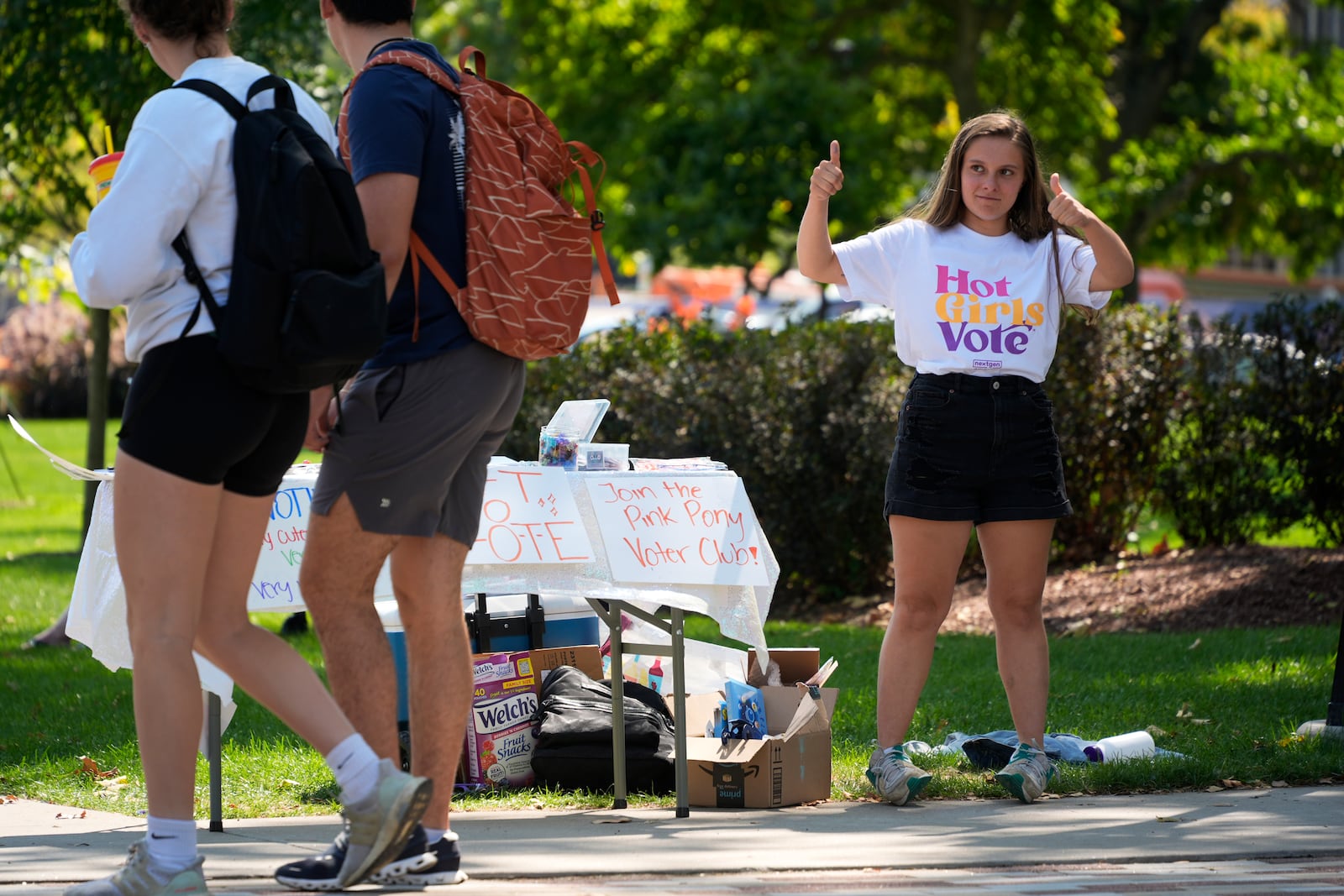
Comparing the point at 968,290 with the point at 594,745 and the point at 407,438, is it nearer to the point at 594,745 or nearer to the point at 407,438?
the point at 594,745

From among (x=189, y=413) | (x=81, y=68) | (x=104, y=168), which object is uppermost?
(x=81, y=68)

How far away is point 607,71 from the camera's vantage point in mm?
19969

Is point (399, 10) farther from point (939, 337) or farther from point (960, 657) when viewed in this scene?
point (960, 657)

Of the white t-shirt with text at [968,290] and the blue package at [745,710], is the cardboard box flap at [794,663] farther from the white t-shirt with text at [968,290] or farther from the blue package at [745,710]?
the white t-shirt with text at [968,290]

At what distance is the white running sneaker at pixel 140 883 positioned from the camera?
3.30 meters

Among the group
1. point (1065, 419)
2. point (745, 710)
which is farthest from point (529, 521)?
point (1065, 419)

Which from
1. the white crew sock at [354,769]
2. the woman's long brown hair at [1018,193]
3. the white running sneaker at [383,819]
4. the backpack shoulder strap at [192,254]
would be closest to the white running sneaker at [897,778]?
the woman's long brown hair at [1018,193]

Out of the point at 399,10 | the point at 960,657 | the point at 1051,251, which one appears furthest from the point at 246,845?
the point at 960,657

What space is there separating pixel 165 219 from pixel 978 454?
258cm

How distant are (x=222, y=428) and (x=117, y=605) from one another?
62.4 inches

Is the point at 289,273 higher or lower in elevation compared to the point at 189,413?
higher

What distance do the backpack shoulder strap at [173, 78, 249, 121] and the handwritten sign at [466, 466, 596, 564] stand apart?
162cm

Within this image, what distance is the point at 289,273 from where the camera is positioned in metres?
3.29

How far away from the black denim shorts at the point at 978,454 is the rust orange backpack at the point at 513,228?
1510 millimetres
